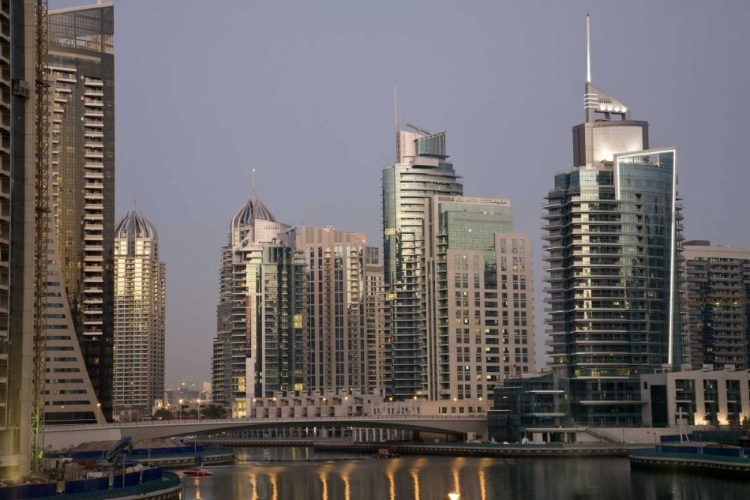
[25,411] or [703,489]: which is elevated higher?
[25,411]

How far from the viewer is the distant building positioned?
195m

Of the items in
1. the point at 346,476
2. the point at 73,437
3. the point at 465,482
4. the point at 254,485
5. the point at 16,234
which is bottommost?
the point at 346,476

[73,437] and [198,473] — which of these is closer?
[198,473]

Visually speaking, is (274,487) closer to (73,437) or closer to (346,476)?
(346,476)

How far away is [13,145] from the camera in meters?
108

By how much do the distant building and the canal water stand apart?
17.6 m

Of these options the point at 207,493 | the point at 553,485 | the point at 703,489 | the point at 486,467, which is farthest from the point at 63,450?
the point at 703,489

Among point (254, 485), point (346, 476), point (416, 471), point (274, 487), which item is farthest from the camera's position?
point (416, 471)

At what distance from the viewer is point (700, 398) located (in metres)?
196

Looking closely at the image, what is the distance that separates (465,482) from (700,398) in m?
63.0

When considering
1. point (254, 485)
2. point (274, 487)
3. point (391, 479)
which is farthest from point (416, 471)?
point (274, 487)

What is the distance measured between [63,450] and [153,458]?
62.9 feet

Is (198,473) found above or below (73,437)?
below

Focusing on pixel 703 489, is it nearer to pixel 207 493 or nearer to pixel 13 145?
pixel 207 493
